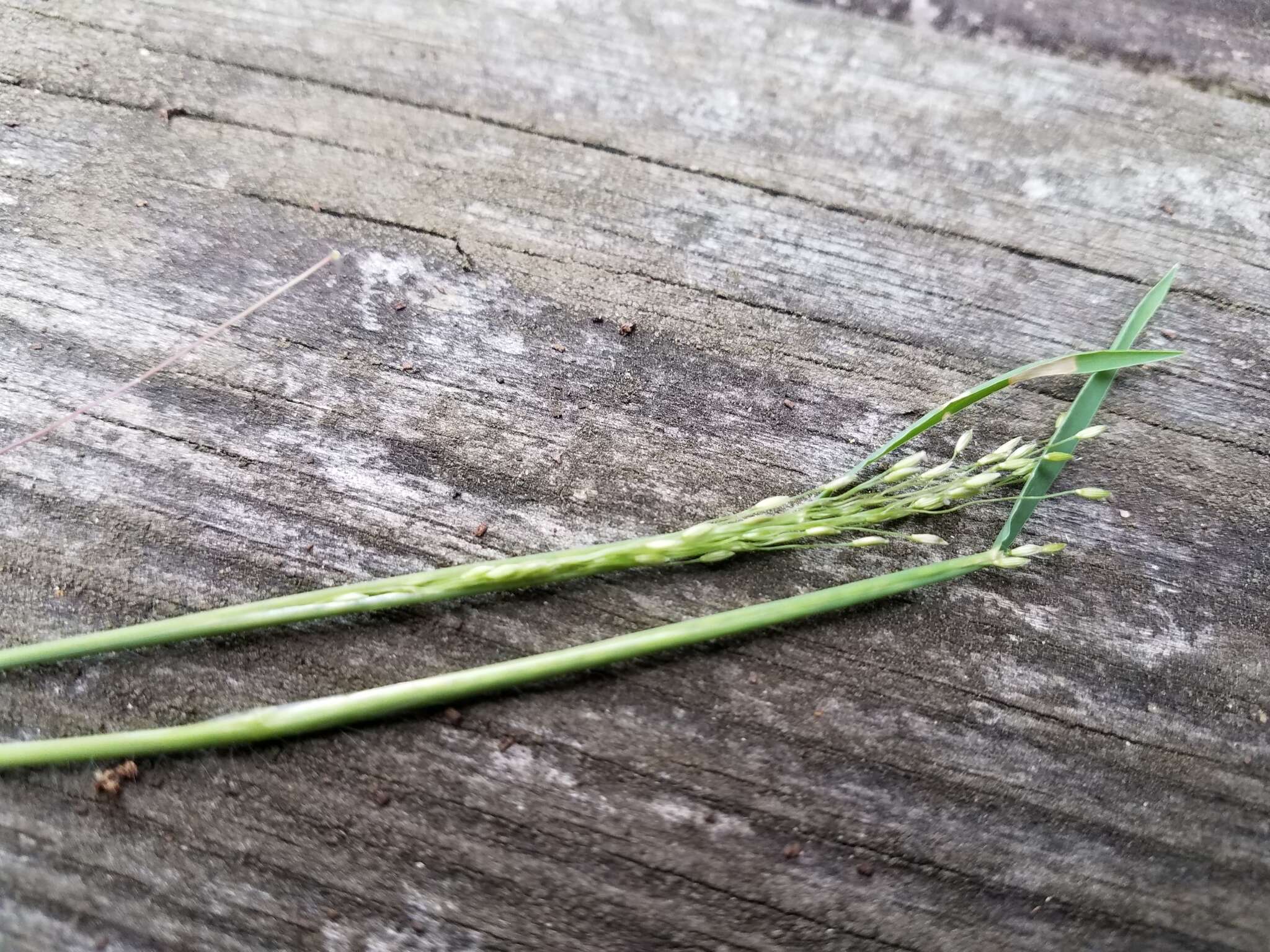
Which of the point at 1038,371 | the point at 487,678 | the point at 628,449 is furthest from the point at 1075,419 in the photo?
the point at 487,678

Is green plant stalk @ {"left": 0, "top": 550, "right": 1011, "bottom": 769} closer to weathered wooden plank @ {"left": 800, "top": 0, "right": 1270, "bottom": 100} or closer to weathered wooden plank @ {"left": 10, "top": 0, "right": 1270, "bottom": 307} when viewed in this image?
weathered wooden plank @ {"left": 10, "top": 0, "right": 1270, "bottom": 307}

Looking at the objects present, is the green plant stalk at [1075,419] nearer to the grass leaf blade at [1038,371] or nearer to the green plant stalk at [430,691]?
the grass leaf blade at [1038,371]

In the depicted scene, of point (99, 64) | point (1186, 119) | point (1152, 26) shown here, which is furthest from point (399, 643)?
point (1152, 26)

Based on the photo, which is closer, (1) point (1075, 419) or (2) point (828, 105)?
(1) point (1075, 419)

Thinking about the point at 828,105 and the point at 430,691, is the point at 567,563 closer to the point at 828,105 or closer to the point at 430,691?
the point at 430,691

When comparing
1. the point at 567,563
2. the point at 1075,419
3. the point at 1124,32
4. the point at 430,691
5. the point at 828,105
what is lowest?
the point at 430,691
